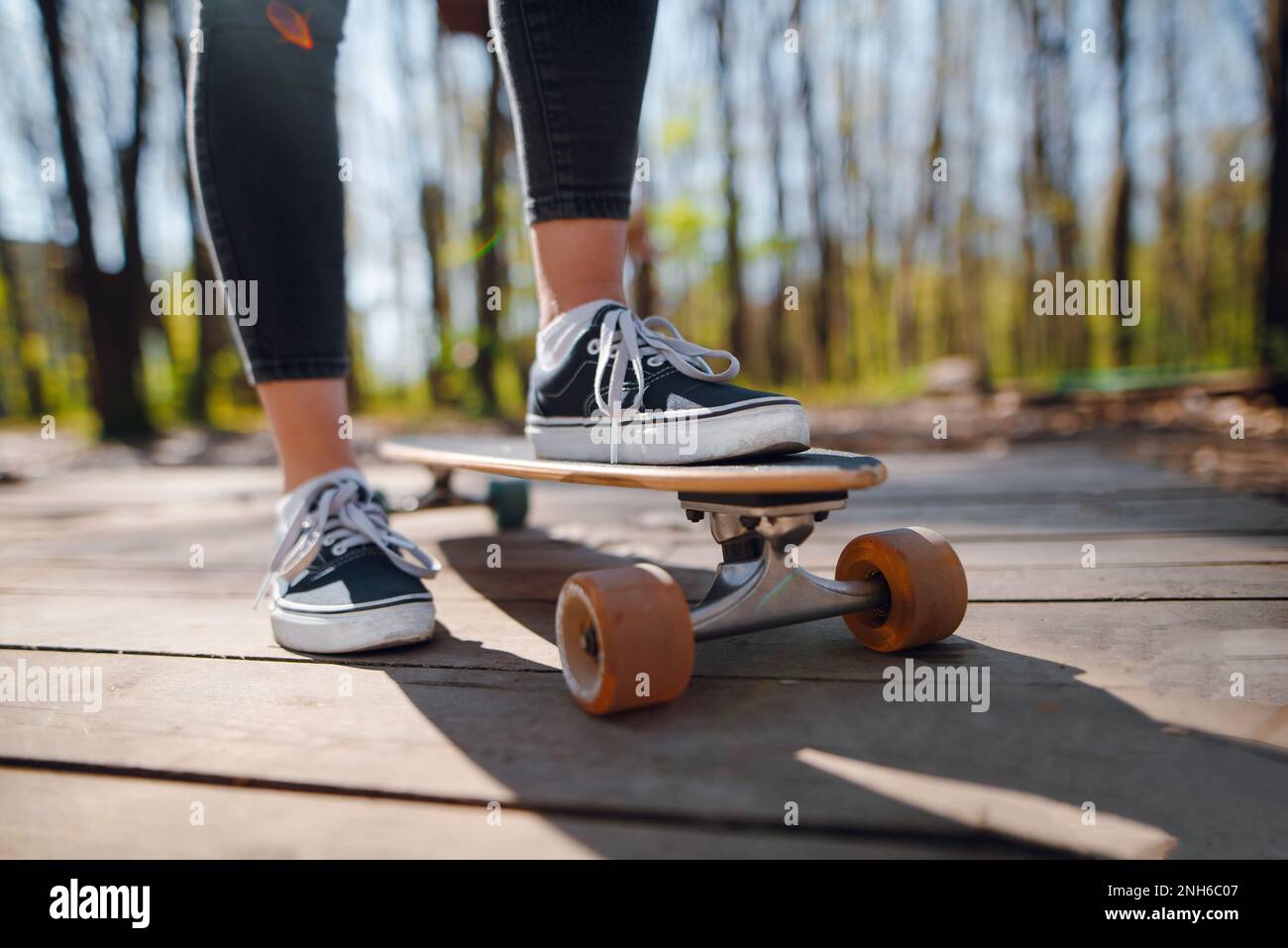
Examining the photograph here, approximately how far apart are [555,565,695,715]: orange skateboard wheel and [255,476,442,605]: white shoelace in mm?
387

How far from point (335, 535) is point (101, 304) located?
6.93 m

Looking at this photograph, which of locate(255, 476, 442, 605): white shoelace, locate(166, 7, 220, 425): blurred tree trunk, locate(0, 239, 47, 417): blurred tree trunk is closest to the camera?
locate(255, 476, 442, 605): white shoelace

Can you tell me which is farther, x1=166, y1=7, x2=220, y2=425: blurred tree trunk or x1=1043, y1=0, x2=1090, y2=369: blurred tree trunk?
x1=1043, y1=0, x2=1090, y2=369: blurred tree trunk

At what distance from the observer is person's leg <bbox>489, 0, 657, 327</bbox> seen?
1.13m

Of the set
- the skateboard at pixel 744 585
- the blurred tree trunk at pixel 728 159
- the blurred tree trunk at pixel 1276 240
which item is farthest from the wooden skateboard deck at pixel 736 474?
the blurred tree trunk at pixel 728 159

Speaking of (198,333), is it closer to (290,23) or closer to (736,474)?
(290,23)

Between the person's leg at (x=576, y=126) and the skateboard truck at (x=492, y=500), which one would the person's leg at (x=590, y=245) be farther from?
the skateboard truck at (x=492, y=500)

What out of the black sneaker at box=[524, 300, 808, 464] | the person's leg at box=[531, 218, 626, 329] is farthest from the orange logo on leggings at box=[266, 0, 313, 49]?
the black sneaker at box=[524, 300, 808, 464]

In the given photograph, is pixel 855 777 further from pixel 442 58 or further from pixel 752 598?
pixel 442 58

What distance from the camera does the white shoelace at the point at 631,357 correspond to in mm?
1056

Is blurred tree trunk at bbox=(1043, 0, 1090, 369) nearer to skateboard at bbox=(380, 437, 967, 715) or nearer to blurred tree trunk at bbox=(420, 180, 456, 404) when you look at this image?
blurred tree trunk at bbox=(420, 180, 456, 404)

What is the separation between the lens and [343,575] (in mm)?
1122
